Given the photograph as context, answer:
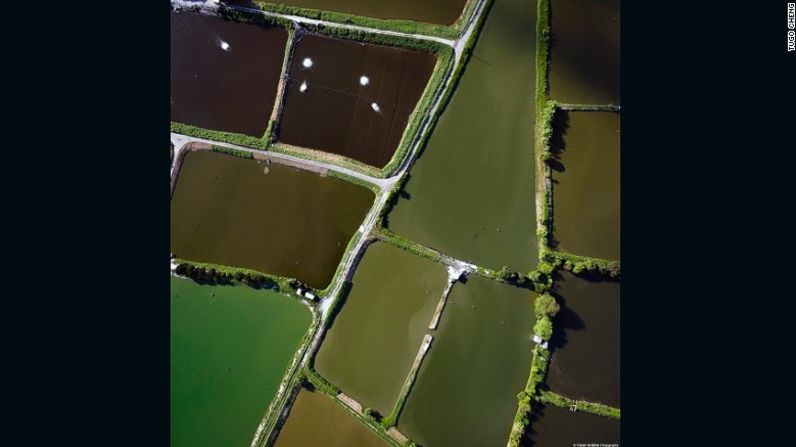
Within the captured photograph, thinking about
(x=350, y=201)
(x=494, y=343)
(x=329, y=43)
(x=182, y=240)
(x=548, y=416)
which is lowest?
(x=548, y=416)

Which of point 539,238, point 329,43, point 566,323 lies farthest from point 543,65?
point 566,323

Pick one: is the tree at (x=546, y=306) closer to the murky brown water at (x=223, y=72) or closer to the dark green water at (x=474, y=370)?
the dark green water at (x=474, y=370)

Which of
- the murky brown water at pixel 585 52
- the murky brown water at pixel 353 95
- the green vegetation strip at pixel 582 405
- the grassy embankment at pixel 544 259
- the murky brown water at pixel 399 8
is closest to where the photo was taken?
the grassy embankment at pixel 544 259

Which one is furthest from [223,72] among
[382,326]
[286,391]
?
[286,391]

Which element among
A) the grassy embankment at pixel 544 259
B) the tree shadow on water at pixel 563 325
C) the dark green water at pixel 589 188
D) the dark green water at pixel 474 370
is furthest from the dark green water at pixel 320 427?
the dark green water at pixel 589 188

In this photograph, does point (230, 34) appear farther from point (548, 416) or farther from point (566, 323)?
point (548, 416)
